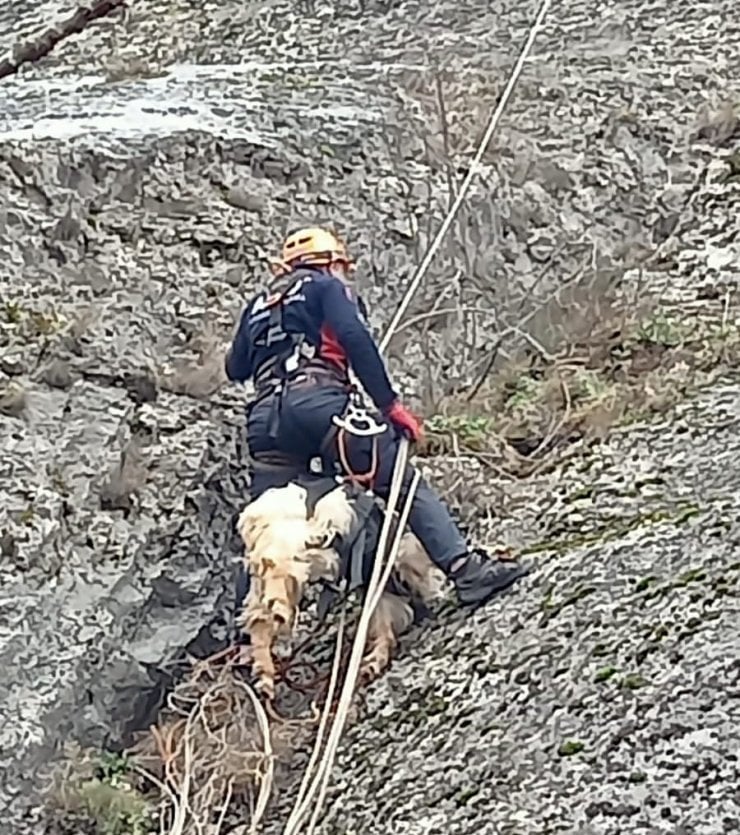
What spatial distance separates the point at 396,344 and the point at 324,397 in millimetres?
1954

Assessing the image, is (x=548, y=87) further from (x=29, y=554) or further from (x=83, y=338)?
(x=29, y=554)

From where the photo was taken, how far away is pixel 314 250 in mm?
6910

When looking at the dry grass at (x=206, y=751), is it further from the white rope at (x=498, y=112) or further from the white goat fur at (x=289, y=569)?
the white rope at (x=498, y=112)

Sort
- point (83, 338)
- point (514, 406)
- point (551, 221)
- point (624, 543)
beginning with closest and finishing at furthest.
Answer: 1. point (624, 543)
2. point (83, 338)
3. point (514, 406)
4. point (551, 221)

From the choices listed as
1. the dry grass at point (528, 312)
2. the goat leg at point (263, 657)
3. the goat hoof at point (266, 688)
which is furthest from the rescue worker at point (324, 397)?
the dry grass at point (528, 312)

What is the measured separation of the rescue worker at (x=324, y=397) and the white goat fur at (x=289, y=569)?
0.69 ft

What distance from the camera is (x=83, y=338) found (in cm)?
757

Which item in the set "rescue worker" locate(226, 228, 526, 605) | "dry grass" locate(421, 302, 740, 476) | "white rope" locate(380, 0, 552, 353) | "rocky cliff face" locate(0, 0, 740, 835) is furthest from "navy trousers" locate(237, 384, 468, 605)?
"white rope" locate(380, 0, 552, 353)

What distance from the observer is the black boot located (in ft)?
20.7

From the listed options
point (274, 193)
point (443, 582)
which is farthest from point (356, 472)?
point (274, 193)

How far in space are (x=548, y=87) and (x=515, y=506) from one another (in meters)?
3.81

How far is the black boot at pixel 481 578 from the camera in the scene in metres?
6.32

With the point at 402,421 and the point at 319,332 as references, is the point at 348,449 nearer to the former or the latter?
the point at 402,421

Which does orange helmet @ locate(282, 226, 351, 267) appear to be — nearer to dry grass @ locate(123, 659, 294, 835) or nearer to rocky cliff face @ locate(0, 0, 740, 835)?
rocky cliff face @ locate(0, 0, 740, 835)
